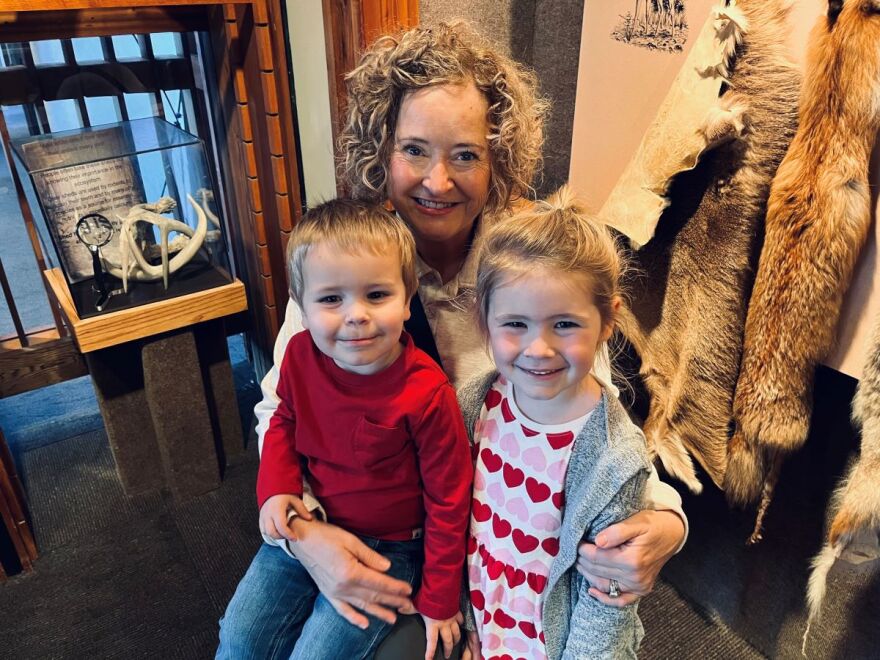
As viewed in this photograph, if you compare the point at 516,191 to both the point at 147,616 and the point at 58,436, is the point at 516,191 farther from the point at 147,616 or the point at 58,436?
the point at 58,436

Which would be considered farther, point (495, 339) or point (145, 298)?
point (145, 298)

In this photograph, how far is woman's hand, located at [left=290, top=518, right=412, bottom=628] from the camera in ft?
3.42

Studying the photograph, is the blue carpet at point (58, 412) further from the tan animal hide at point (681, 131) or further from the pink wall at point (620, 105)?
the tan animal hide at point (681, 131)

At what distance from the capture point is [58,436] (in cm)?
235

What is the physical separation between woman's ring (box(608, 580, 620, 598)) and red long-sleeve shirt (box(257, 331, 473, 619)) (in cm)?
22

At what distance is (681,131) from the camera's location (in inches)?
43.7

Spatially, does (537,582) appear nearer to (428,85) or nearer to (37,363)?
(428,85)

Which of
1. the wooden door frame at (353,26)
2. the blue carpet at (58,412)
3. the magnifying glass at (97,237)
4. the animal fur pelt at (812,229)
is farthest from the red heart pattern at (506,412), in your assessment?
the blue carpet at (58,412)

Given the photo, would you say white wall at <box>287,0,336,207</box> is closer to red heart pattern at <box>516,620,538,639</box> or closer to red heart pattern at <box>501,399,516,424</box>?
red heart pattern at <box>501,399,516,424</box>

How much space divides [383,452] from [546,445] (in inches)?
9.8

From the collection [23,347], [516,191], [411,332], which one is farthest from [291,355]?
[23,347]

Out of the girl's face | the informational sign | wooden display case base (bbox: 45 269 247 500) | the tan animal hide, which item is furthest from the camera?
wooden display case base (bbox: 45 269 247 500)

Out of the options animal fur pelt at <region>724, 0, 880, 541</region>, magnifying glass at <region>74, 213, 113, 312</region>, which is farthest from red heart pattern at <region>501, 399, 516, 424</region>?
magnifying glass at <region>74, 213, 113, 312</region>

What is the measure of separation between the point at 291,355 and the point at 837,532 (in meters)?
0.93
